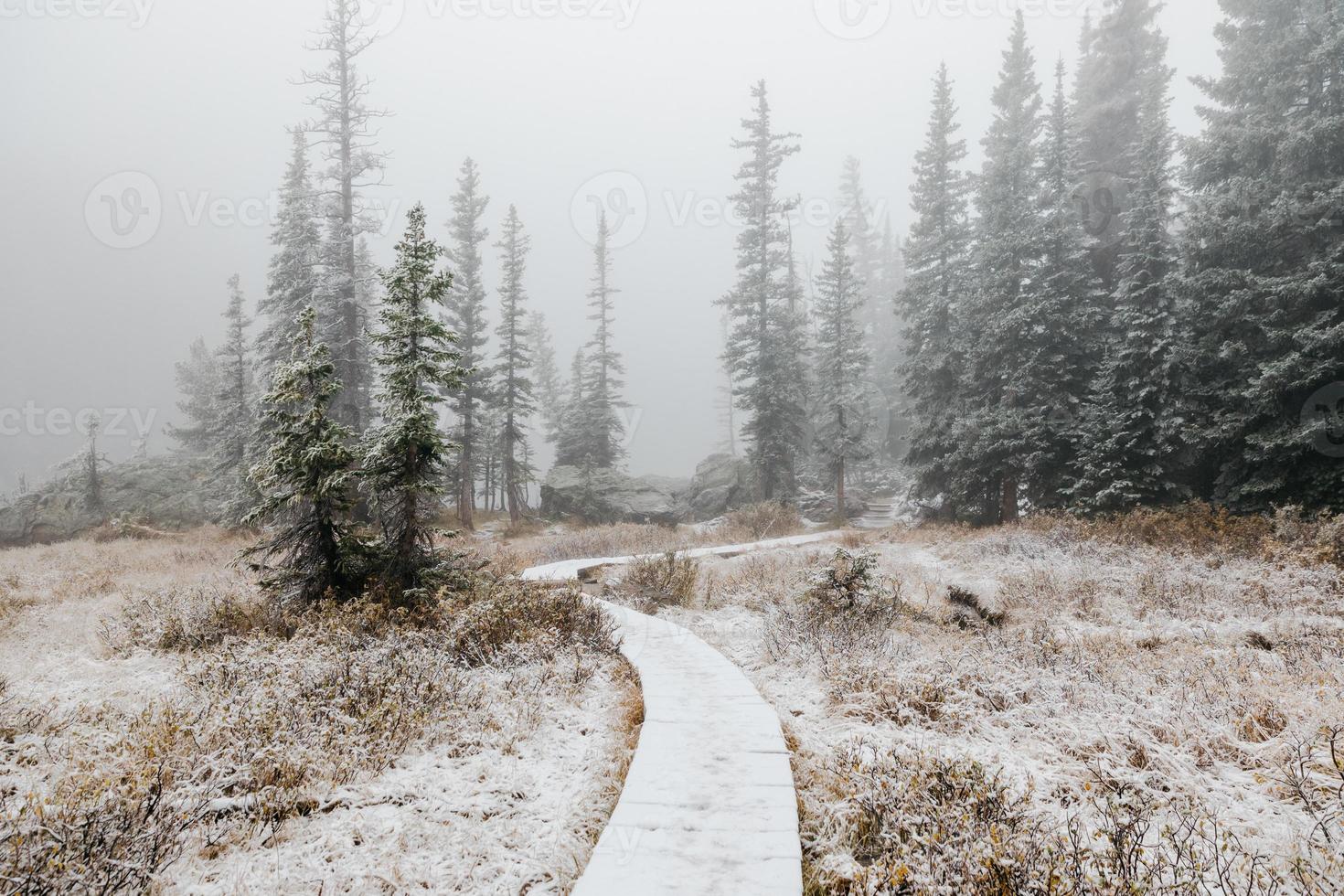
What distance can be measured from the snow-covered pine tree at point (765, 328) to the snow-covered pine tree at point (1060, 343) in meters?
12.4

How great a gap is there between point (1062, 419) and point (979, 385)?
3336 millimetres

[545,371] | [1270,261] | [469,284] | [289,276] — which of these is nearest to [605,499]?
[469,284]

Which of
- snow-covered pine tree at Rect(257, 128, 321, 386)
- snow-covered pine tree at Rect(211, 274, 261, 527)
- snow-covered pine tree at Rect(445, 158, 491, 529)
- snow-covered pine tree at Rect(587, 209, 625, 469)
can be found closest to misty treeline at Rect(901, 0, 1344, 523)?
snow-covered pine tree at Rect(587, 209, 625, 469)

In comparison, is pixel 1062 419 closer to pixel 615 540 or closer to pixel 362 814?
pixel 615 540

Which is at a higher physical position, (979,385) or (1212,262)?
(1212,262)

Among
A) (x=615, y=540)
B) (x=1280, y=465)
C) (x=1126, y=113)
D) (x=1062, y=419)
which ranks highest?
(x=1126, y=113)

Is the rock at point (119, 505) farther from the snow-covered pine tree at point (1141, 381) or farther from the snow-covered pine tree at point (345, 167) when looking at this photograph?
the snow-covered pine tree at point (1141, 381)

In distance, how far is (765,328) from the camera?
1233 inches

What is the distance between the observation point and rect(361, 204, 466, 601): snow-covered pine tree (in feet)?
30.2

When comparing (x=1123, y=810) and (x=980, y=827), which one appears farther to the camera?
(x=1123, y=810)

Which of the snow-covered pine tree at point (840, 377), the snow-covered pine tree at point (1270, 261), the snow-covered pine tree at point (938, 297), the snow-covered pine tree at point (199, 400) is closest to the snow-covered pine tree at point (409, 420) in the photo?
the snow-covered pine tree at point (1270, 261)

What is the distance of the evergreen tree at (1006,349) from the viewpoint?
20.1 m

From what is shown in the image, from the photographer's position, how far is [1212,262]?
A: 16203 millimetres

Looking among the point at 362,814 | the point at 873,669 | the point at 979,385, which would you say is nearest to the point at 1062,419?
the point at 979,385
